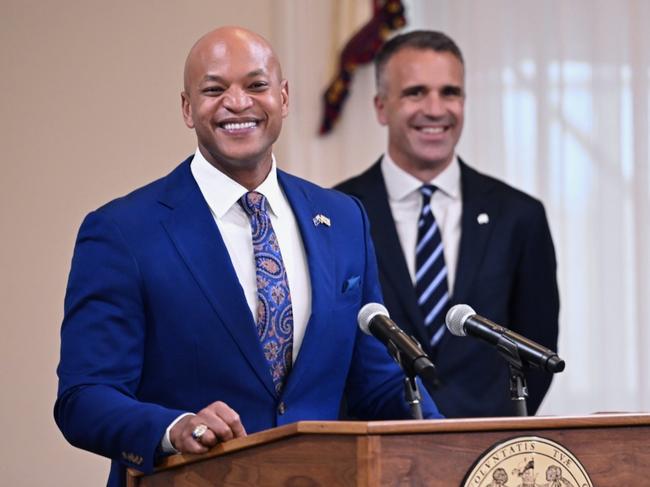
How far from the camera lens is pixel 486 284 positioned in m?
3.92

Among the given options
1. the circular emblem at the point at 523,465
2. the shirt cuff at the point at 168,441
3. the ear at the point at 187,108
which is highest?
the ear at the point at 187,108

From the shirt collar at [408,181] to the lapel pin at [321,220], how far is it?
1195mm

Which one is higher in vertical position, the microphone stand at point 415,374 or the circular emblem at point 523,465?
the microphone stand at point 415,374

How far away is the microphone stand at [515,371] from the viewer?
2391 millimetres

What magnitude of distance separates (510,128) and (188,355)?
2988mm

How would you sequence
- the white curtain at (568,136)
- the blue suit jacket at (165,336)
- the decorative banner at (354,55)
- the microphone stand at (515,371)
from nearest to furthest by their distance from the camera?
the microphone stand at (515,371), the blue suit jacket at (165,336), the white curtain at (568,136), the decorative banner at (354,55)

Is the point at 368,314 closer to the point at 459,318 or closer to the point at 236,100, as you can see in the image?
the point at 459,318

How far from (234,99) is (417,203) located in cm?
142

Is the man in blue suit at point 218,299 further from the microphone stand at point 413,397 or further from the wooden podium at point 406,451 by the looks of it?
the microphone stand at point 413,397

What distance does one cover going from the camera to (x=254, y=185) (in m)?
2.88

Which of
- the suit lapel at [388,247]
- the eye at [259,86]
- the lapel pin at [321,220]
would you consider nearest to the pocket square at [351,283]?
the lapel pin at [321,220]

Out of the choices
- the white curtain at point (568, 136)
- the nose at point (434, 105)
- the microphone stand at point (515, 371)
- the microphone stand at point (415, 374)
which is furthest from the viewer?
the white curtain at point (568, 136)

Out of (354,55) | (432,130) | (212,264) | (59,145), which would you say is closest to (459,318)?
(212,264)

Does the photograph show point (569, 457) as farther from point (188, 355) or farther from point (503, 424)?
point (188, 355)
